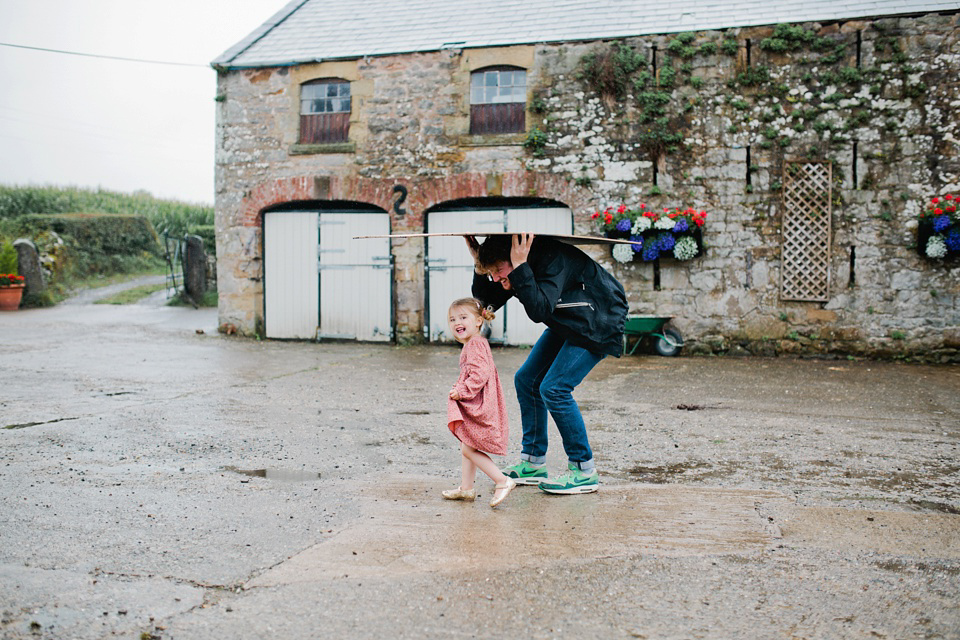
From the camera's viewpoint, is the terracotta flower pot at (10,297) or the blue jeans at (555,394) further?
the terracotta flower pot at (10,297)

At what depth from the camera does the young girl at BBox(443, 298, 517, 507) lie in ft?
14.1

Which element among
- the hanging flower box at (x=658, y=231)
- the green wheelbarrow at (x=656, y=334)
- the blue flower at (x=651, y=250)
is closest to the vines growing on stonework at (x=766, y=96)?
the hanging flower box at (x=658, y=231)

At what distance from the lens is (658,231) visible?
11.6 m

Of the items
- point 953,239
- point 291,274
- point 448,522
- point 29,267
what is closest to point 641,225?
point 953,239

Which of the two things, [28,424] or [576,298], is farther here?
[28,424]

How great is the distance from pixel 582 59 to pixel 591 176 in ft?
5.66

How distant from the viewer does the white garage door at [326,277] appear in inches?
525

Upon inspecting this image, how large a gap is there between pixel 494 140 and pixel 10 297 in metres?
12.0

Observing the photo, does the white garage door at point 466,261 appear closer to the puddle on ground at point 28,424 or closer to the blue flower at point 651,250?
the blue flower at point 651,250

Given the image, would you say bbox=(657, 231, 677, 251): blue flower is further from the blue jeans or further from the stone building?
the blue jeans

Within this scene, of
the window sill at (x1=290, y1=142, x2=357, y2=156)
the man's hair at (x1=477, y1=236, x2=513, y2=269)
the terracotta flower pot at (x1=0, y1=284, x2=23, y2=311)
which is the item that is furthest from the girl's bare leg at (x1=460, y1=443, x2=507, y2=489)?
the terracotta flower pot at (x1=0, y1=284, x2=23, y2=311)

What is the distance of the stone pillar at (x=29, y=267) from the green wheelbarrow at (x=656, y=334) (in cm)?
1398

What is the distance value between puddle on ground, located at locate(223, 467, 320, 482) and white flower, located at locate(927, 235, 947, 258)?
8957 millimetres

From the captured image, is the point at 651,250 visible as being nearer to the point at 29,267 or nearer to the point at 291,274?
the point at 291,274
